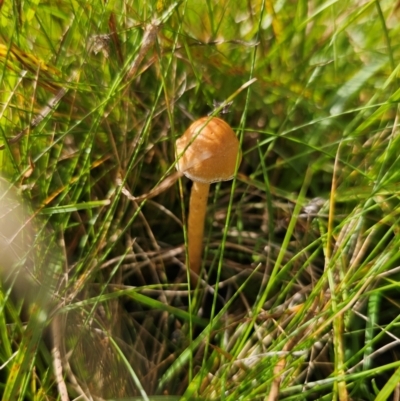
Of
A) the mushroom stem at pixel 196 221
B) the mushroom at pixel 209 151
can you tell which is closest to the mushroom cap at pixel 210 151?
the mushroom at pixel 209 151

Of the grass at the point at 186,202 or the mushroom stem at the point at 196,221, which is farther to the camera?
the mushroom stem at the point at 196,221

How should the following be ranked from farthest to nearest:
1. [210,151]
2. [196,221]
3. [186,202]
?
1. [186,202]
2. [196,221]
3. [210,151]

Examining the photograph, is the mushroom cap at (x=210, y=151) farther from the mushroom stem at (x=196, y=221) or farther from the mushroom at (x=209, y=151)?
the mushroom stem at (x=196, y=221)

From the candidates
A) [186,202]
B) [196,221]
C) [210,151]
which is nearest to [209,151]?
[210,151]

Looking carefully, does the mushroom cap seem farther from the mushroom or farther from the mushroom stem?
the mushroom stem

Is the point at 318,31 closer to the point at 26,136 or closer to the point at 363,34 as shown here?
the point at 363,34

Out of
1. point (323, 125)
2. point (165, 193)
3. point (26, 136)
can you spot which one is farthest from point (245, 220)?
point (26, 136)

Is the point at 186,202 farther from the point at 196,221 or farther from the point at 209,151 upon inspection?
the point at 209,151
